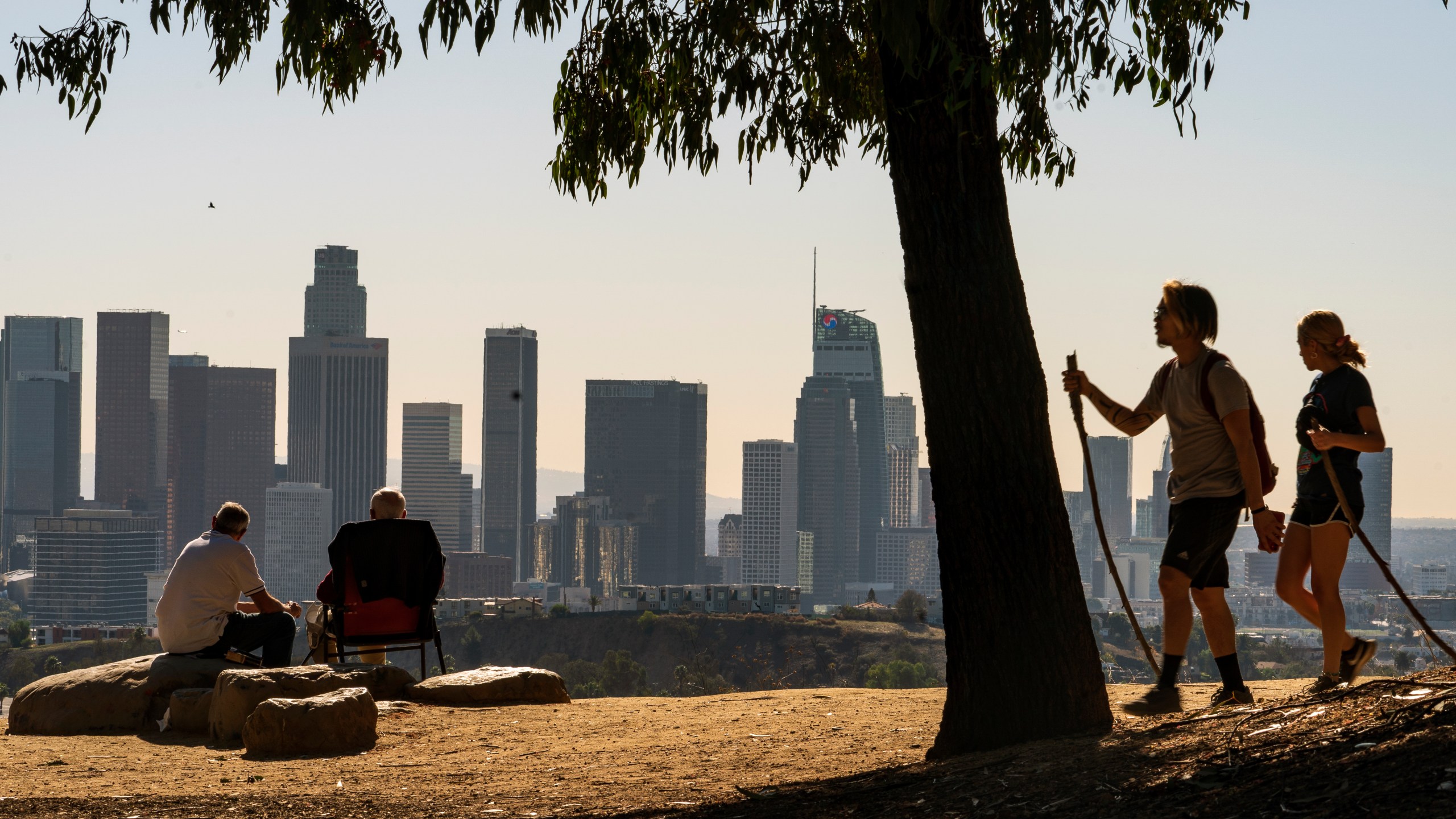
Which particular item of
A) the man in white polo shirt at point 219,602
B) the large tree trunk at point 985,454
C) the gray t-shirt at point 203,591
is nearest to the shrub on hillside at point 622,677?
the man in white polo shirt at point 219,602

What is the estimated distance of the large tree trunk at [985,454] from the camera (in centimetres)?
471

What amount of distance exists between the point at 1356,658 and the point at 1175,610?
0.72 metres

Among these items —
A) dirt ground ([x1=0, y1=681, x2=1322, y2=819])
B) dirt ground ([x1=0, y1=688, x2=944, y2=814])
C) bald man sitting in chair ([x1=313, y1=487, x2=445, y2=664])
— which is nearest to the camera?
dirt ground ([x1=0, y1=681, x2=1322, y2=819])

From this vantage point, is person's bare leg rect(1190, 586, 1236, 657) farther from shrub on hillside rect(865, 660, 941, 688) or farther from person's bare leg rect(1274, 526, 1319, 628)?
shrub on hillside rect(865, 660, 941, 688)

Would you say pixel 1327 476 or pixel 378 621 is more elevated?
pixel 1327 476

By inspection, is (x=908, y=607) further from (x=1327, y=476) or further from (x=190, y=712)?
(x=1327, y=476)

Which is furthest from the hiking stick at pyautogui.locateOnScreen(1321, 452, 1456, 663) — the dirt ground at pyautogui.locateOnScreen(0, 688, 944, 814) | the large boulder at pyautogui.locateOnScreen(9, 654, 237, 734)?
the large boulder at pyautogui.locateOnScreen(9, 654, 237, 734)

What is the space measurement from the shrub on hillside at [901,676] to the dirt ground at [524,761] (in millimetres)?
54841

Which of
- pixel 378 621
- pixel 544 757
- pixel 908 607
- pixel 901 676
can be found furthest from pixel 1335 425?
pixel 908 607

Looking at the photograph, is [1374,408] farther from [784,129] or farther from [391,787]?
[391,787]

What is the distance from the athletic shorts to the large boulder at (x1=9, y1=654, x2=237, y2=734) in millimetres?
5464

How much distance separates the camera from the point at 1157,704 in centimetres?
497

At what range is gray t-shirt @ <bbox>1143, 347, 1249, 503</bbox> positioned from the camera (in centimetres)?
477

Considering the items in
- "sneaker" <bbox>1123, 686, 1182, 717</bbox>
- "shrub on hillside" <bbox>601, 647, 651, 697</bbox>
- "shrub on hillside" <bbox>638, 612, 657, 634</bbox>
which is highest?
"sneaker" <bbox>1123, 686, 1182, 717</bbox>
